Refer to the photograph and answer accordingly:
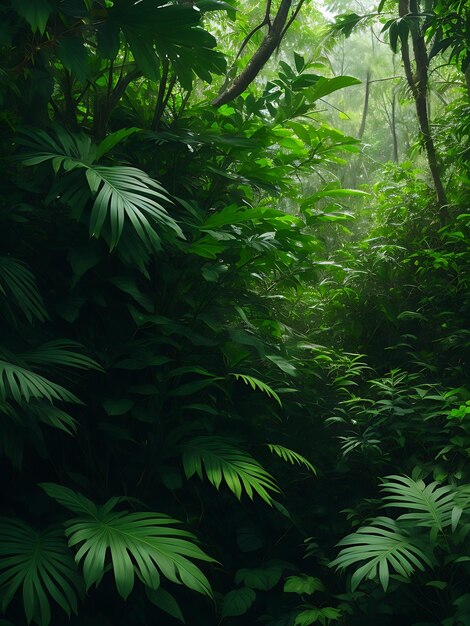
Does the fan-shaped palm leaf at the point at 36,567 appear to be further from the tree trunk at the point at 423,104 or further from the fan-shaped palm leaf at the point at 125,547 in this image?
the tree trunk at the point at 423,104

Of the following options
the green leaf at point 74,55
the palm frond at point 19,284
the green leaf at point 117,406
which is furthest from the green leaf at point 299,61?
the green leaf at point 117,406

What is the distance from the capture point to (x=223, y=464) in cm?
207

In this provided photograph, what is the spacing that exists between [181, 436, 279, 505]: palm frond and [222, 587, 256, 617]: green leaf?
13.5 inches

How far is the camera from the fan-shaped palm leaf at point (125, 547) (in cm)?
154

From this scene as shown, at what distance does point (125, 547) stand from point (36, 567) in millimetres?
242

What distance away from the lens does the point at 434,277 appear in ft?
11.6

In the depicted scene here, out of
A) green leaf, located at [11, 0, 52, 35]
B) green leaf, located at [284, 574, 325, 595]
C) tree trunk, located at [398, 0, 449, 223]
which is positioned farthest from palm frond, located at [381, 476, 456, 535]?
tree trunk, located at [398, 0, 449, 223]

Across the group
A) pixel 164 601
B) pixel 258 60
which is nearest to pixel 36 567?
pixel 164 601

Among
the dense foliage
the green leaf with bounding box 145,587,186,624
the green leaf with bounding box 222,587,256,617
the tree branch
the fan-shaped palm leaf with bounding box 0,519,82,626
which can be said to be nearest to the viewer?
the fan-shaped palm leaf with bounding box 0,519,82,626

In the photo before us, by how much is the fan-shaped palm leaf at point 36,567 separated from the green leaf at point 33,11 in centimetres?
160

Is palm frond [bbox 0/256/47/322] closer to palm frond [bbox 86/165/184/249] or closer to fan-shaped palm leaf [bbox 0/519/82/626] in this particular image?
palm frond [bbox 86/165/184/249]

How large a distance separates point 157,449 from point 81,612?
60 centimetres

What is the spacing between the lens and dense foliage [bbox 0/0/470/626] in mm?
1904

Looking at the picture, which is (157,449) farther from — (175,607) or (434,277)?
(434,277)
